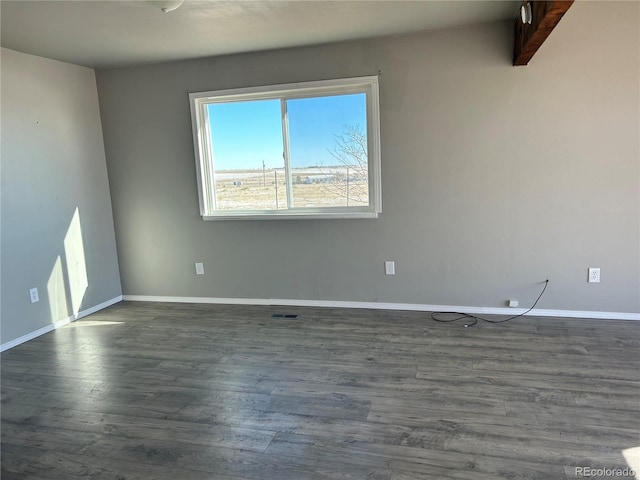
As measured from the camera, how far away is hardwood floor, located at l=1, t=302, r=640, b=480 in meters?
1.84

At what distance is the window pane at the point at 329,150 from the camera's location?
3652mm

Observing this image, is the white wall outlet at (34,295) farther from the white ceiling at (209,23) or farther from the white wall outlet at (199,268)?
the white ceiling at (209,23)

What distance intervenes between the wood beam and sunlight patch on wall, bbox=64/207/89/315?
159 inches

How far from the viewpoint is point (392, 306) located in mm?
3781

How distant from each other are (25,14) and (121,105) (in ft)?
5.05

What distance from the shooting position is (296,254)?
3959mm

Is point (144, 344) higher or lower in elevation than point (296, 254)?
lower

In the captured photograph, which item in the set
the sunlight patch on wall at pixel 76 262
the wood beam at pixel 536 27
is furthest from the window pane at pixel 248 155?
the wood beam at pixel 536 27

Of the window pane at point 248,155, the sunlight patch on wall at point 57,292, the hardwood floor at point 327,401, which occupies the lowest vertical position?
the hardwood floor at point 327,401

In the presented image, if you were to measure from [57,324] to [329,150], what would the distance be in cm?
293

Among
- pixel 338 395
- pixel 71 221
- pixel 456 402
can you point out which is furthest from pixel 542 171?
pixel 71 221

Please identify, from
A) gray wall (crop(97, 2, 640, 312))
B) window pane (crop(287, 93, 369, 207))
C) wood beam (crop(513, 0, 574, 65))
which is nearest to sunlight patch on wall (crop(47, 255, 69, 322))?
gray wall (crop(97, 2, 640, 312))

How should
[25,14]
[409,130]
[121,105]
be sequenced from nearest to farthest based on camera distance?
[25,14]
[409,130]
[121,105]

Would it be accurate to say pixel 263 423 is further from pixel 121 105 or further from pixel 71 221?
pixel 121 105
